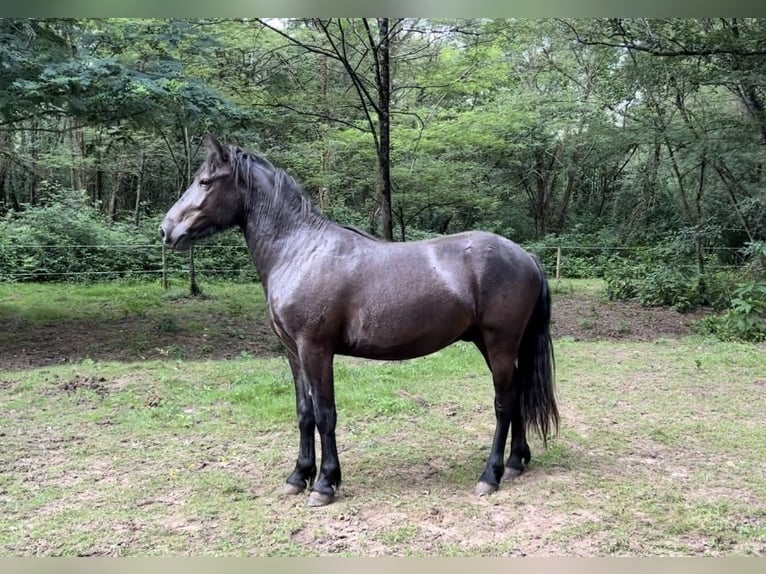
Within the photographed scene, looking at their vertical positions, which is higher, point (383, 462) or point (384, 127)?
point (384, 127)

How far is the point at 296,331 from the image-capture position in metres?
3.06

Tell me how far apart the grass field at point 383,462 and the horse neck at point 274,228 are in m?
1.36

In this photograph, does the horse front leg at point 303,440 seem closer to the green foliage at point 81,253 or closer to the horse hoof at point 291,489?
the horse hoof at point 291,489

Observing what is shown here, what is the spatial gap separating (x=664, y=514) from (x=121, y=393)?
4.59m

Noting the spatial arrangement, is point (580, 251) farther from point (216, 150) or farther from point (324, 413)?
point (216, 150)

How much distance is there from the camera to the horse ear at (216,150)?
3100 mm

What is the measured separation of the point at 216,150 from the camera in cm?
313

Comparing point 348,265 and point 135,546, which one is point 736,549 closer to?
point 348,265

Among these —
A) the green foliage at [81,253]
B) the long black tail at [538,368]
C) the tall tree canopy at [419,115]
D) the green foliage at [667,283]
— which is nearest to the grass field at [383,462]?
the long black tail at [538,368]

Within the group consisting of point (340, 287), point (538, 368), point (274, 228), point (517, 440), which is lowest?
point (517, 440)

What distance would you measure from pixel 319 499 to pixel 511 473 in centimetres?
119

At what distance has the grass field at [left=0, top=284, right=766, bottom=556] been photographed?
268 cm

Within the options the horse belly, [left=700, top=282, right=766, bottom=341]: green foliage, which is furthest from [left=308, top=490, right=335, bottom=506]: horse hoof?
[left=700, top=282, right=766, bottom=341]: green foliage

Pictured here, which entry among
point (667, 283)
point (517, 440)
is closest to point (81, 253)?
point (517, 440)
